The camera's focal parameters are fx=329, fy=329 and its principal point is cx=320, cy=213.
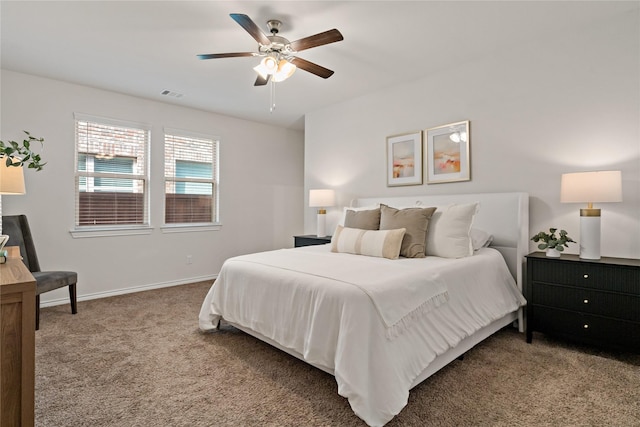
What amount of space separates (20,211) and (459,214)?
452 cm

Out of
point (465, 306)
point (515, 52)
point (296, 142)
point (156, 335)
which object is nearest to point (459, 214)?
point (465, 306)

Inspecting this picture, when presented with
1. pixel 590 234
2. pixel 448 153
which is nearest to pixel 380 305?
pixel 590 234

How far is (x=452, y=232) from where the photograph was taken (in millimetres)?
2809

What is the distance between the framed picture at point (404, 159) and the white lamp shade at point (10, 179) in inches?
142

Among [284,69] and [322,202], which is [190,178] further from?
[284,69]

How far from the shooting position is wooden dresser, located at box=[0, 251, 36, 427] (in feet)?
3.50

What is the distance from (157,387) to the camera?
2000 mm

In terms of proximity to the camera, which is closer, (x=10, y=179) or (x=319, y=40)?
(x=319, y=40)

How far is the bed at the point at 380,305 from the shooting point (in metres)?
1.66

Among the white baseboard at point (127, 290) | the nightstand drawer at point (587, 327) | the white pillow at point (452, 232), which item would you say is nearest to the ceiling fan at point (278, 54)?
the white pillow at point (452, 232)

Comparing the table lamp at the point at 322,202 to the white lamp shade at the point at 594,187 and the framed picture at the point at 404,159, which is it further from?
the white lamp shade at the point at 594,187

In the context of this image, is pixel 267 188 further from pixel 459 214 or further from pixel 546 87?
pixel 546 87

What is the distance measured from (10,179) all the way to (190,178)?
8.32ft

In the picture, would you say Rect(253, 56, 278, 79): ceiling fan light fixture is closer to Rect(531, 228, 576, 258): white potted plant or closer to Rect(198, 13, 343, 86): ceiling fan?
Rect(198, 13, 343, 86): ceiling fan
